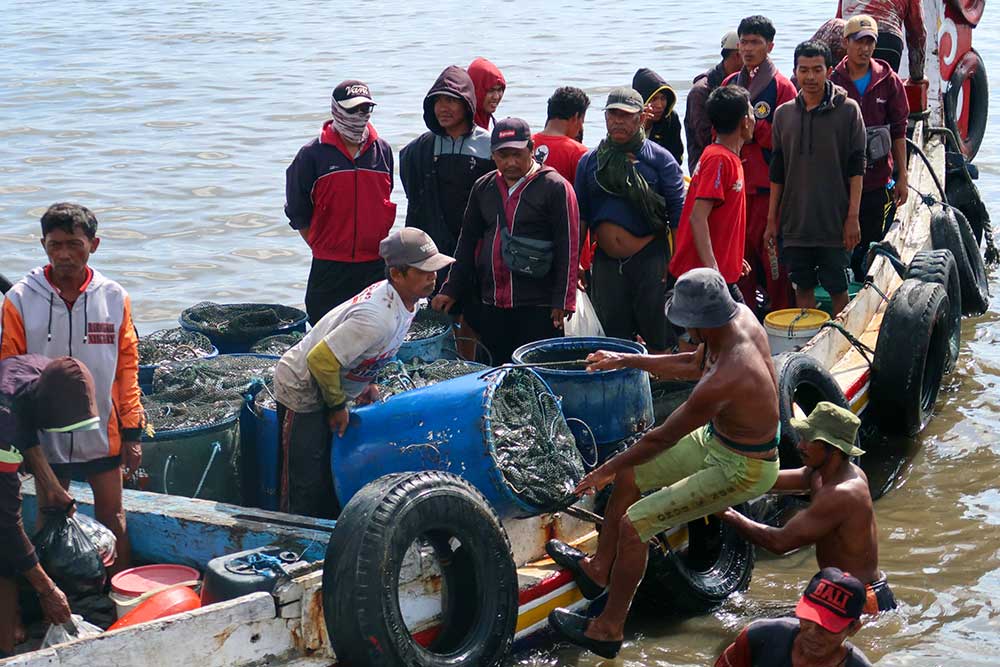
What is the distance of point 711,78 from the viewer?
10664mm

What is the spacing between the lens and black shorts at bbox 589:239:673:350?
26.8ft

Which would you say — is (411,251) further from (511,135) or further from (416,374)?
(511,135)

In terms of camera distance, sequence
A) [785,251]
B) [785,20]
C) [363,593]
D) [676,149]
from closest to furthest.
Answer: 1. [363,593]
2. [785,251]
3. [676,149]
4. [785,20]

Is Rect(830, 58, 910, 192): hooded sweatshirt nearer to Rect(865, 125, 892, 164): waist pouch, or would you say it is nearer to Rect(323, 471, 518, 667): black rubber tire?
Rect(865, 125, 892, 164): waist pouch

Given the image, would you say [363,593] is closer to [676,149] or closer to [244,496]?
[244,496]

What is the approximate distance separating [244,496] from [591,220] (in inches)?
111

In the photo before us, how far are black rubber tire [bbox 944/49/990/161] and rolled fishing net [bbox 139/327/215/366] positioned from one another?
9.30 m

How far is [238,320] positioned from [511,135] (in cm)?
245

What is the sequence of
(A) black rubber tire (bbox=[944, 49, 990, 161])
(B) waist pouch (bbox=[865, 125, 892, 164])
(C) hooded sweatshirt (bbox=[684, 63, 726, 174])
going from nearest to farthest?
1. (B) waist pouch (bbox=[865, 125, 892, 164])
2. (C) hooded sweatshirt (bbox=[684, 63, 726, 174])
3. (A) black rubber tire (bbox=[944, 49, 990, 161])

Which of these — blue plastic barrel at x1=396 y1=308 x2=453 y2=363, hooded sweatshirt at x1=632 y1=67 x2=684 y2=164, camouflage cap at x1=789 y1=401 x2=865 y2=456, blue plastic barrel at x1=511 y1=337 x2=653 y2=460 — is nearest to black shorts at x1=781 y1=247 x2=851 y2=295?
hooded sweatshirt at x1=632 y1=67 x2=684 y2=164

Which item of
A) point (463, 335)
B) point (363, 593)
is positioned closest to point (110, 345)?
point (363, 593)

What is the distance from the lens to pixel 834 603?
456 centimetres

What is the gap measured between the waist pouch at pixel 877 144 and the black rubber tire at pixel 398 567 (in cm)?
530

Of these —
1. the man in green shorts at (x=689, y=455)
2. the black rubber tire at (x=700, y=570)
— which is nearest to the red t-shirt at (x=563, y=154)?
the black rubber tire at (x=700, y=570)
